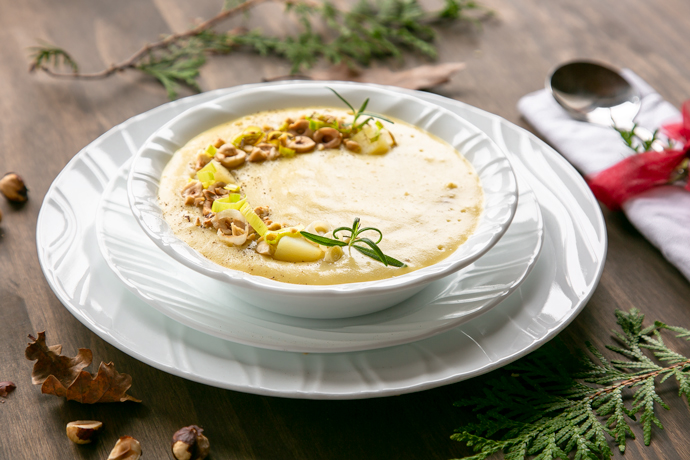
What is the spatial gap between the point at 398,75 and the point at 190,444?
78.1 inches

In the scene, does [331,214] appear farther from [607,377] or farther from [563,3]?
[563,3]

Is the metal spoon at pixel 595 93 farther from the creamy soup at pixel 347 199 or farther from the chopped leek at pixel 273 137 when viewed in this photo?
the chopped leek at pixel 273 137

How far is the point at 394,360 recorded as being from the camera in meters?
1.45

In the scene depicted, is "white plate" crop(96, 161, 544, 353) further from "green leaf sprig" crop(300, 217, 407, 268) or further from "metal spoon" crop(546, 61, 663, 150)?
"metal spoon" crop(546, 61, 663, 150)

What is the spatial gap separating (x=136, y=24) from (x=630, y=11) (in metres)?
2.75

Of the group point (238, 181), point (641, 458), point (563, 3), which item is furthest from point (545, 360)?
point (563, 3)

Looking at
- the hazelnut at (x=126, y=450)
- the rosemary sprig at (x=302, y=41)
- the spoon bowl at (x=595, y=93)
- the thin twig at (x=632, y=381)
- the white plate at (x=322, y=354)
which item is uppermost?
the rosemary sprig at (x=302, y=41)

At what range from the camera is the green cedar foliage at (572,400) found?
4.50ft

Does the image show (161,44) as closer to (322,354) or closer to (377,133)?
(377,133)

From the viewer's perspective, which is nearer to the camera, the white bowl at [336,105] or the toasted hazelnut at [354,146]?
the white bowl at [336,105]

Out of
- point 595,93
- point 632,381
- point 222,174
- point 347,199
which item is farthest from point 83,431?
point 595,93

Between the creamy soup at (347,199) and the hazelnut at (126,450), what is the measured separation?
1.57ft

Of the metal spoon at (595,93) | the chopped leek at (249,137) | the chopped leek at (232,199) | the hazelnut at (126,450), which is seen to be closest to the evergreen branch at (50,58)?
the chopped leek at (249,137)

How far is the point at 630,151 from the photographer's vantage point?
2.31m
